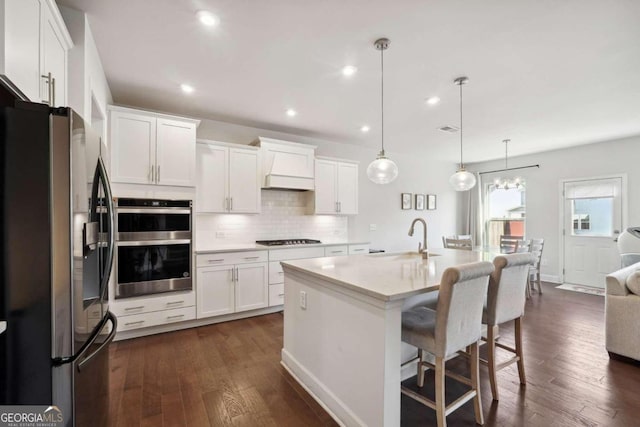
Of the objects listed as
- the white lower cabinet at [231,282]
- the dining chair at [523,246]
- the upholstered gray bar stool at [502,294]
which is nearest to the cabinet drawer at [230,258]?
the white lower cabinet at [231,282]

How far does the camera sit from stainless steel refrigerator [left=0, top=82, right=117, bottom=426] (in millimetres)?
996

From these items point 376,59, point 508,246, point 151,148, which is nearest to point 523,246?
point 508,246

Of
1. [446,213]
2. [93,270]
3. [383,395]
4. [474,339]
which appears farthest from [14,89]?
[446,213]

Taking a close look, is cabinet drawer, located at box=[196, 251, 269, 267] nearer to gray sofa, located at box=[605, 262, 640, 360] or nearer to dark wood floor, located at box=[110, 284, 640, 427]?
dark wood floor, located at box=[110, 284, 640, 427]

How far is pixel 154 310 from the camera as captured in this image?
3.21 m

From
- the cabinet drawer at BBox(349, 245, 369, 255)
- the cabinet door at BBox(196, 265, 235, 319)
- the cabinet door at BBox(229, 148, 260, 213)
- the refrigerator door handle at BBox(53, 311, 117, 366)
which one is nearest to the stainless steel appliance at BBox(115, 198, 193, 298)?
the cabinet door at BBox(196, 265, 235, 319)

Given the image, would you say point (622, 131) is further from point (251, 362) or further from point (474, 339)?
point (251, 362)

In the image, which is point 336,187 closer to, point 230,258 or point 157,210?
point 230,258

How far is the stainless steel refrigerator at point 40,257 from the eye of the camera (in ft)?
3.27

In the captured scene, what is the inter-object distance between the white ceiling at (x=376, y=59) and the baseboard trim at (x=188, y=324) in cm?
264

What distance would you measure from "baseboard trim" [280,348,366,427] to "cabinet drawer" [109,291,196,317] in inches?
59.1

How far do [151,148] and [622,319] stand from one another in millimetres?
4967

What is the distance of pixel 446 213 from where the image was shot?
711 centimetres

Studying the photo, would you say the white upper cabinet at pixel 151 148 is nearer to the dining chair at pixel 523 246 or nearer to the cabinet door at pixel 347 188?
the cabinet door at pixel 347 188
